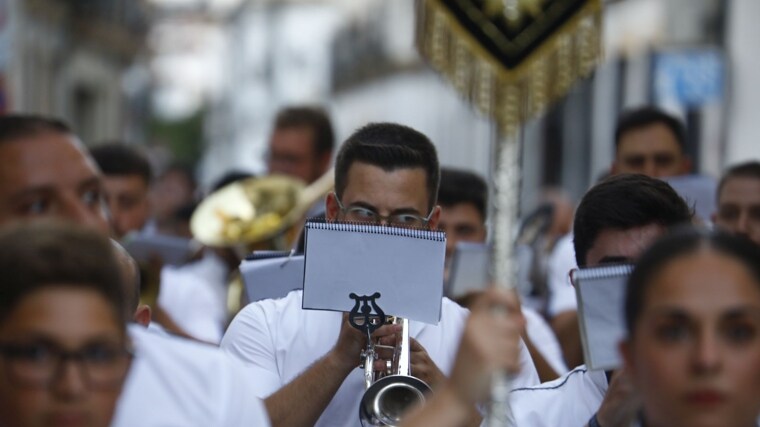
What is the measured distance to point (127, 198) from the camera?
7719 mm

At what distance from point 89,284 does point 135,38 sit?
3893 cm

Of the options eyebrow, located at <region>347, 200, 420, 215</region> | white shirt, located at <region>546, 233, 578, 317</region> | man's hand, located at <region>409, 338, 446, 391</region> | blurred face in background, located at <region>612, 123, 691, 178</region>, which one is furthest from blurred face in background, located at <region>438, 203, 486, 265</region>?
man's hand, located at <region>409, 338, 446, 391</region>

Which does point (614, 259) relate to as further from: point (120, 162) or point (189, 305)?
point (120, 162)

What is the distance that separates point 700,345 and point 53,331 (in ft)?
3.58

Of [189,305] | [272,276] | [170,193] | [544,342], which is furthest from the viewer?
[170,193]

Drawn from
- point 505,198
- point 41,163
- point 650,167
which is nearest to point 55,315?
point 41,163

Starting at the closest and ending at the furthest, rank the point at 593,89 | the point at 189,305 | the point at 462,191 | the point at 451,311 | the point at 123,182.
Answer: the point at 451,311 < the point at 462,191 < the point at 189,305 < the point at 123,182 < the point at 593,89

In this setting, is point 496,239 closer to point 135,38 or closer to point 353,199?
point 353,199

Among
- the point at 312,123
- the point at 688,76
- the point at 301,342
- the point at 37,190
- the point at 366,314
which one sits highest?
the point at 688,76

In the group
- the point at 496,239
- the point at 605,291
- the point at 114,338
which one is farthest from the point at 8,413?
the point at 496,239

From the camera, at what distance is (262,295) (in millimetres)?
5105

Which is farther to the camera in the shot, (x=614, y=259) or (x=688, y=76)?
(x=688, y=76)

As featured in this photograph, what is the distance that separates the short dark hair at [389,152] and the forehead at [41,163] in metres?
1.02

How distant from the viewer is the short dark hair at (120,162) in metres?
7.75
